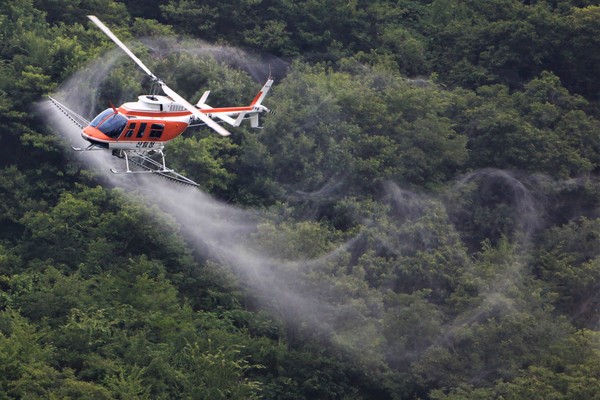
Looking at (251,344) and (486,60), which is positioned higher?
(486,60)

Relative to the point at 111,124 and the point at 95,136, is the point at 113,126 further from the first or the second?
the point at 95,136

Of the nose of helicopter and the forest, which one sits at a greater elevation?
the nose of helicopter

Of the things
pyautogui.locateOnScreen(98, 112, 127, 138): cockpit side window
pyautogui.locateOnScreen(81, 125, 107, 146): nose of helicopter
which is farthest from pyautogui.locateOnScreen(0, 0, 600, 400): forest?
pyautogui.locateOnScreen(98, 112, 127, 138): cockpit side window

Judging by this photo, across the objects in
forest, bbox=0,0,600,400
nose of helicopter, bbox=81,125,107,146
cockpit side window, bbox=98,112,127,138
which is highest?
cockpit side window, bbox=98,112,127,138

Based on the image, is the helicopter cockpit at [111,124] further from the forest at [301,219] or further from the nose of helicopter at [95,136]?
the forest at [301,219]

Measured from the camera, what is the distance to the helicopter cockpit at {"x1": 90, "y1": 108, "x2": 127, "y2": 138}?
33781 millimetres

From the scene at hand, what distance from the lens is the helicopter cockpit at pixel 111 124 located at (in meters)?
33.8

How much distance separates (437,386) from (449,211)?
6.40 m

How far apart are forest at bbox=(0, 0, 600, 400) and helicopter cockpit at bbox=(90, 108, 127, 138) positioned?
5584 mm

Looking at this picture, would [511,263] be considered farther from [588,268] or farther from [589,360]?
[589,360]

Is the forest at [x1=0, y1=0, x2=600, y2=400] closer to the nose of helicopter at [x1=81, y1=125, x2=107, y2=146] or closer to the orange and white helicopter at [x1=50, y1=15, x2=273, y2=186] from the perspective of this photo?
the orange and white helicopter at [x1=50, y1=15, x2=273, y2=186]

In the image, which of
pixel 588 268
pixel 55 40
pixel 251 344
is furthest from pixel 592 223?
pixel 55 40

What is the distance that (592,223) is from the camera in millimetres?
41906

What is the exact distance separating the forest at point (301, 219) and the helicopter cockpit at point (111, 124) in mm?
5584
